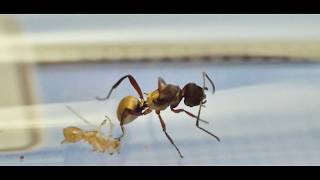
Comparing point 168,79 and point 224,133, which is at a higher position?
point 168,79

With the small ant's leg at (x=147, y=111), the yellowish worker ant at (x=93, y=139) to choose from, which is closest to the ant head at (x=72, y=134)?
the yellowish worker ant at (x=93, y=139)

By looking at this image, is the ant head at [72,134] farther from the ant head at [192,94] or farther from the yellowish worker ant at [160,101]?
the ant head at [192,94]

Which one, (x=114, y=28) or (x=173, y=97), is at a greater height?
(x=114, y=28)

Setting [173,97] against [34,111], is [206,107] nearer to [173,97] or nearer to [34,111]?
[173,97]

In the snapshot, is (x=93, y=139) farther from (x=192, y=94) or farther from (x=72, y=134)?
(x=192, y=94)

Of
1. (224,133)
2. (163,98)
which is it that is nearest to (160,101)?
(163,98)

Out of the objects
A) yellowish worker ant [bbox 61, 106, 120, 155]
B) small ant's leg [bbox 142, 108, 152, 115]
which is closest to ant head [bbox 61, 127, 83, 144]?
yellowish worker ant [bbox 61, 106, 120, 155]

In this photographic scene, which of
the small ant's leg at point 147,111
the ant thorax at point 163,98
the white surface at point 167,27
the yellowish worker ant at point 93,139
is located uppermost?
the white surface at point 167,27

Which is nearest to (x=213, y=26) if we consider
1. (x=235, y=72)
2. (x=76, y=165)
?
(x=235, y=72)
